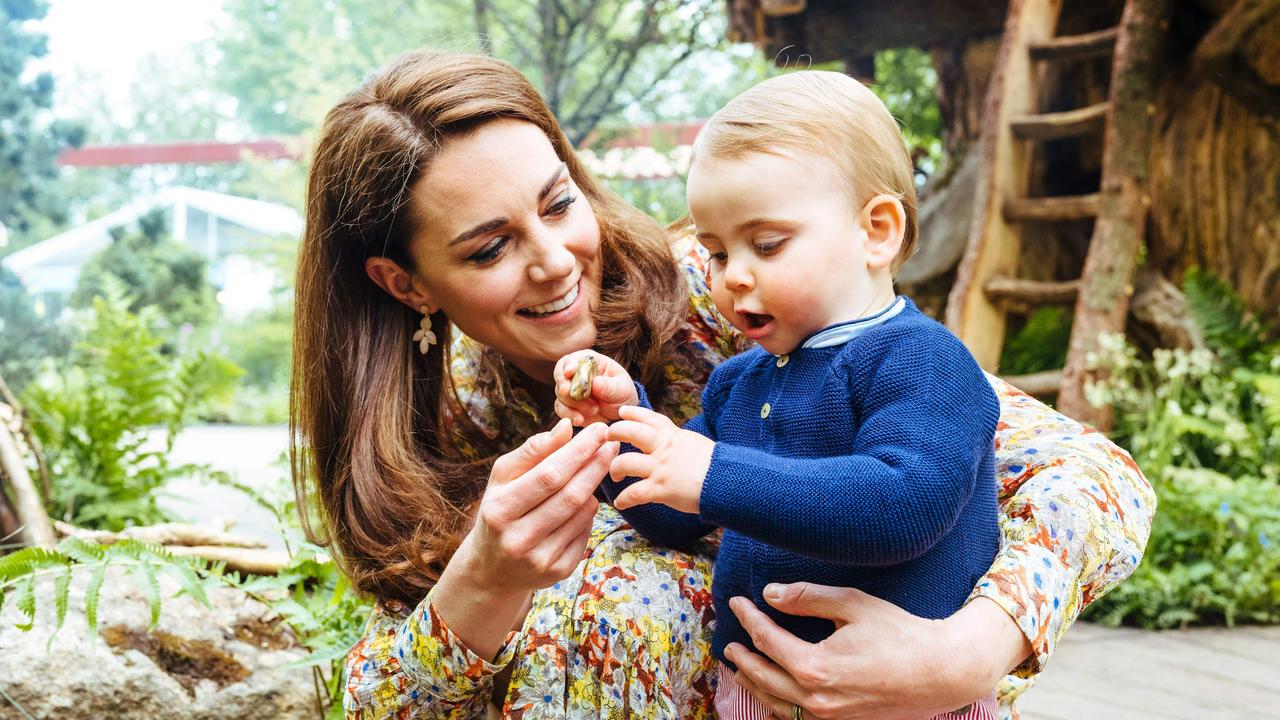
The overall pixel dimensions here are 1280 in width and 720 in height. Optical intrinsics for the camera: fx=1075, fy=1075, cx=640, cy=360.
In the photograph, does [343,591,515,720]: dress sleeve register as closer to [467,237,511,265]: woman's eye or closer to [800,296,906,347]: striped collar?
[467,237,511,265]: woman's eye

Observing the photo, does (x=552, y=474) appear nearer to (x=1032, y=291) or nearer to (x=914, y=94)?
(x=1032, y=291)

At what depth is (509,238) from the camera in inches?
69.6

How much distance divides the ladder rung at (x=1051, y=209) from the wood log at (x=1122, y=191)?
3.1 inches

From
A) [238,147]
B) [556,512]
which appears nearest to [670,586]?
[556,512]

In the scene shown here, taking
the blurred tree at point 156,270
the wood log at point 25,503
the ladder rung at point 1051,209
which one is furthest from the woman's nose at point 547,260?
the blurred tree at point 156,270

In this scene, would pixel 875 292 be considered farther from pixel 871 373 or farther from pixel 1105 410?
pixel 1105 410

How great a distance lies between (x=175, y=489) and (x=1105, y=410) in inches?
206

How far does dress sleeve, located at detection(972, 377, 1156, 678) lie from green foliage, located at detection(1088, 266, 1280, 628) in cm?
205

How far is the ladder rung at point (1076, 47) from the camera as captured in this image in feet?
15.0

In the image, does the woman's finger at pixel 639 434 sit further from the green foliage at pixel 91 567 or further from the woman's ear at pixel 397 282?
the green foliage at pixel 91 567

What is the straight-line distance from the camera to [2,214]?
7.96 m

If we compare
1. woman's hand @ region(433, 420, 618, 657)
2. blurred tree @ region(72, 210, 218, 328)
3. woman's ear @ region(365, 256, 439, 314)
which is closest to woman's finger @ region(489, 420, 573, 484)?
woman's hand @ region(433, 420, 618, 657)

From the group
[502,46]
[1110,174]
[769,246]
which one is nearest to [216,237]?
[502,46]

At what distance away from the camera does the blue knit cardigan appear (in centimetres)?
119
